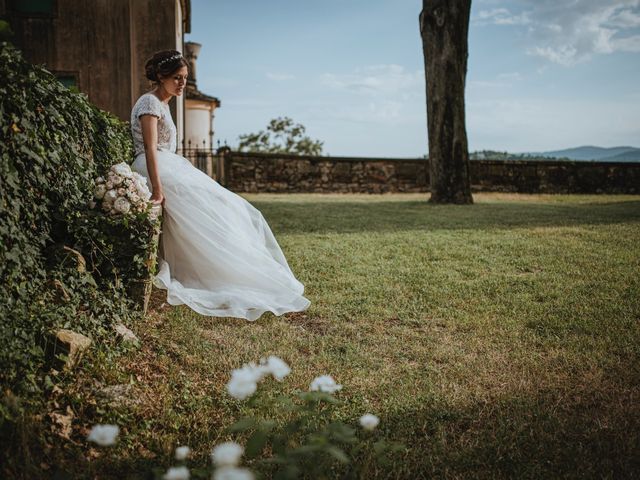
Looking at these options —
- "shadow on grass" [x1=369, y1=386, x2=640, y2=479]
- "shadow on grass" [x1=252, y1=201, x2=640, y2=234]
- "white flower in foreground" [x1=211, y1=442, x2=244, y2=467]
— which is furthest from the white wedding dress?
"shadow on grass" [x1=252, y1=201, x2=640, y2=234]

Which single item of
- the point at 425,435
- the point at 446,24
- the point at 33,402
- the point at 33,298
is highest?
the point at 446,24

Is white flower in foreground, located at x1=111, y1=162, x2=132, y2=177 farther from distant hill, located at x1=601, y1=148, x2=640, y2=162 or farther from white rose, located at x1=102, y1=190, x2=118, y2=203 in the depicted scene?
distant hill, located at x1=601, y1=148, x2=640, y2=162

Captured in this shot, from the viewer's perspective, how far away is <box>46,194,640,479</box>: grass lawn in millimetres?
1976

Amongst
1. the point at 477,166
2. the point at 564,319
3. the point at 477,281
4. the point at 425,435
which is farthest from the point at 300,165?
the point at 425,435

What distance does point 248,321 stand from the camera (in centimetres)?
347

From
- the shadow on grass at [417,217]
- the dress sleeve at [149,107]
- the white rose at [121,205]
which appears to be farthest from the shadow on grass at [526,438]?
the shadow on grass at [417,217]

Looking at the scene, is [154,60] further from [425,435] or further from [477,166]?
[477,166]

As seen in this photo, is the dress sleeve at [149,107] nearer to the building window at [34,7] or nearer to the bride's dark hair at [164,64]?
the bride's dark hair at [164,64]

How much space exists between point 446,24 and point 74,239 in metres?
11.7

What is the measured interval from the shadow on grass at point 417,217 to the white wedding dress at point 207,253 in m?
3.42

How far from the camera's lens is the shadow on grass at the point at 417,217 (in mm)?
8141

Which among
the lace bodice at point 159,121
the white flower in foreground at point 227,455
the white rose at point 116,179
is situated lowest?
the white flower in foreground at point 227,455

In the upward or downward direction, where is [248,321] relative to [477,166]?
downward

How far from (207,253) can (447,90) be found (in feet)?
34.0
